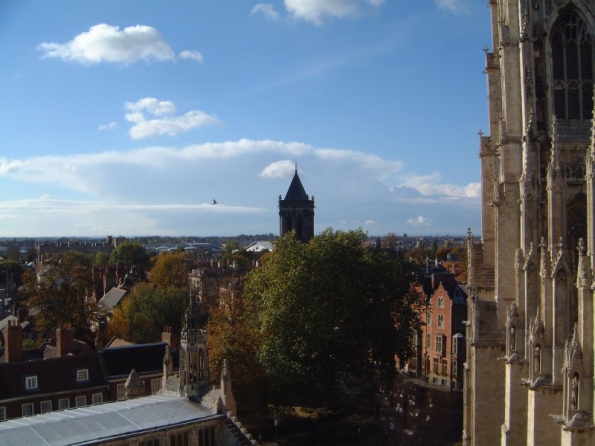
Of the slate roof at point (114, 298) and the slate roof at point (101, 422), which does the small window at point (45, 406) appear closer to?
the slate roof at point (101, 422)

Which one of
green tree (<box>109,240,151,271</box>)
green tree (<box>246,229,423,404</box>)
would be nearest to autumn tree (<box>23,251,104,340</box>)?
green tree (<box>246,229,423,404</box>)

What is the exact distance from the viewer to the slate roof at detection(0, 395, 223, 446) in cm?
1703

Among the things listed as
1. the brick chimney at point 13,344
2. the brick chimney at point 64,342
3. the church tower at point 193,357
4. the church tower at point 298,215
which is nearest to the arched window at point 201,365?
the church tower at point 193,357

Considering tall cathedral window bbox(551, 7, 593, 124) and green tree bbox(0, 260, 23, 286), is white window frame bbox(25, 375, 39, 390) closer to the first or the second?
tall cathedral window bbox(551, 7, 593, 124)

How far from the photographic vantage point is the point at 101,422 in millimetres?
18234

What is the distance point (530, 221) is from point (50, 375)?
25674 mm

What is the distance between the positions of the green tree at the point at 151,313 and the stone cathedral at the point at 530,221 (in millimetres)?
28117

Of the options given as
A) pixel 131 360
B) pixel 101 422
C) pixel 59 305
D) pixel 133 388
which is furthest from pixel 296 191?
pixel 101 422

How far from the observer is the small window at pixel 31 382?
32.1m

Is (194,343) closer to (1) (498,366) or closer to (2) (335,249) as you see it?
(1) (498,366)

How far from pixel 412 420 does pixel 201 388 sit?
2095 cm

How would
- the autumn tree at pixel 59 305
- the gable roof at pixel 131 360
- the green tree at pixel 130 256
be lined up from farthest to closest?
the green tree at pixel 130 256 < the autumn tree at pixel 59 305 < the gable roof at pixel 131 360

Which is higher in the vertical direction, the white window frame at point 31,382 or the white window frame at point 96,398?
the white window frame at point 31,382

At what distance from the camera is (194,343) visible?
2148 centimetres
